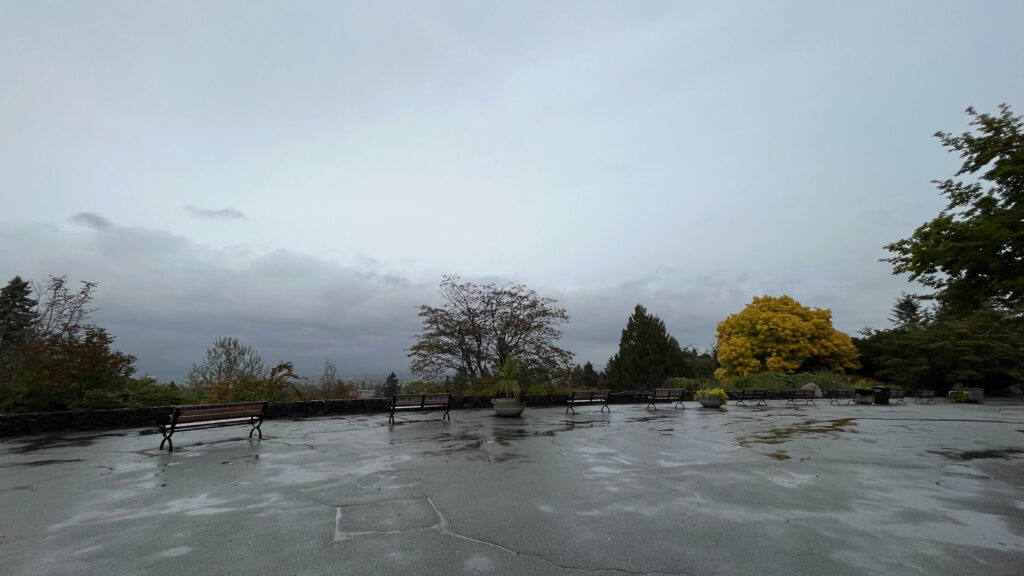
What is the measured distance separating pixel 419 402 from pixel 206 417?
6276 millimetres

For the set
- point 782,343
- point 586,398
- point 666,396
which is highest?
point 782,343

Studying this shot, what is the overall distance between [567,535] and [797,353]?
36.0 metres

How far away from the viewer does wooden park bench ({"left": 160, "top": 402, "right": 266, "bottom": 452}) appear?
919 cm

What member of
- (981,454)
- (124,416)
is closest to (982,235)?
(981,454)

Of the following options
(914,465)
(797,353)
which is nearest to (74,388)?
(914,465)

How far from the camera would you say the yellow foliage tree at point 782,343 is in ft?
110

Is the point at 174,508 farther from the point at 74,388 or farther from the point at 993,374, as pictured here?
the point at 993,374

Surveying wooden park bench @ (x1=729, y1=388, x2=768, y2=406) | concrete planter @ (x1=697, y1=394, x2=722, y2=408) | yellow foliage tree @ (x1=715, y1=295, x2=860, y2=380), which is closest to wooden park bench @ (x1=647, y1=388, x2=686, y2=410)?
concrete planter @ (x1=697, y1=394, x2=722, y2=408)

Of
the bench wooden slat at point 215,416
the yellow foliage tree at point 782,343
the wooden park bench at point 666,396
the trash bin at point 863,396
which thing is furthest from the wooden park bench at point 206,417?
the yellow foliage tree at point 782,343

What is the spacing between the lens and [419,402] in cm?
1487

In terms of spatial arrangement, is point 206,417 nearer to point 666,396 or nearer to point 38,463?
point 38,463

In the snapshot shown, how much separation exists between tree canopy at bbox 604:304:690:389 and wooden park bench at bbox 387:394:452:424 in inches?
1115

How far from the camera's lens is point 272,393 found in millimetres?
15914

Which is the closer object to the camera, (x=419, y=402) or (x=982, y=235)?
(x=982, y=235)
